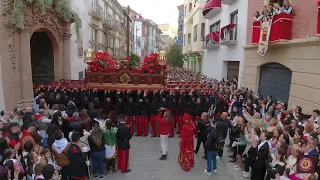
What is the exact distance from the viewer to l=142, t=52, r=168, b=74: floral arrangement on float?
1141 cm

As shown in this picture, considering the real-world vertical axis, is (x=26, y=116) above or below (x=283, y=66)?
below

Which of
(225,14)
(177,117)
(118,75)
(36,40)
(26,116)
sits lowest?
(177,117)

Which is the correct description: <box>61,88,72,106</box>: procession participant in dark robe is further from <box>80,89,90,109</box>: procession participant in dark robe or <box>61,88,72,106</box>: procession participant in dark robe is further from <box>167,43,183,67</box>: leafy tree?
<box>167,43,183,67</box>: leafy tree

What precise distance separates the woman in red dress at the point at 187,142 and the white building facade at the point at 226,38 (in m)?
9.64

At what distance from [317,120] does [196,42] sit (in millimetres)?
22518

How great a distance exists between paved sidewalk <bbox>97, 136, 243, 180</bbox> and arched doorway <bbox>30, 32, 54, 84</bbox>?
27.1 feet

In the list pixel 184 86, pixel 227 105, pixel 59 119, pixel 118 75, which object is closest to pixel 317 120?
pixel 227 105

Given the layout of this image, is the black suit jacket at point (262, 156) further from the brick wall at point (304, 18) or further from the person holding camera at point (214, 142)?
the brick wall at point (304, 18)

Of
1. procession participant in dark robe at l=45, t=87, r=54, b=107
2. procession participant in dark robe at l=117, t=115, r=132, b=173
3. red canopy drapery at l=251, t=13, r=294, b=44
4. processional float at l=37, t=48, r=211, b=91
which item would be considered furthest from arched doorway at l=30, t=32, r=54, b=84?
red canopy drapery at l=251, t=13, r=294, b=44

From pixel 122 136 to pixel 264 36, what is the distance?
813cm

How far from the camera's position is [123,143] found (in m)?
6.69

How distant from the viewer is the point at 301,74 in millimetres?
9367

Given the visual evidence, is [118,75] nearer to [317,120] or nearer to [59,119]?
[59,119]

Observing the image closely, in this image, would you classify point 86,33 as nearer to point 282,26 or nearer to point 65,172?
point 282,26
